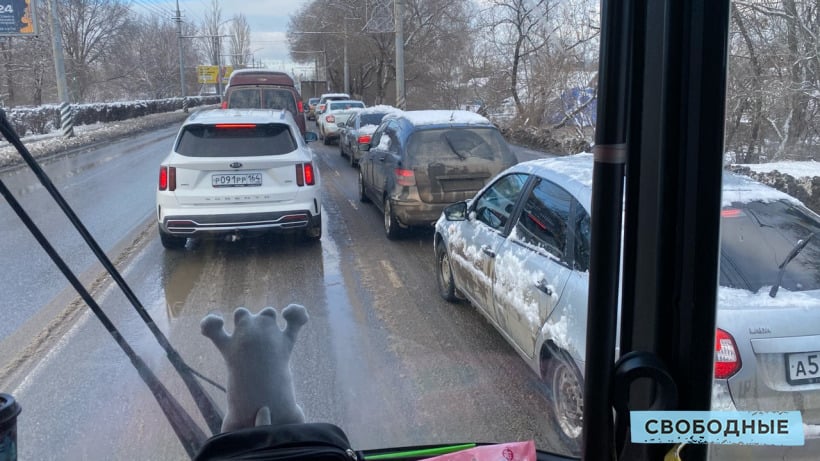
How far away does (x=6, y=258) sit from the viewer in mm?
6109

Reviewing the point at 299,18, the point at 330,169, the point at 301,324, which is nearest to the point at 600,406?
the point at 301,324

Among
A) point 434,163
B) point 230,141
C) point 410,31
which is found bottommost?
point 434,163

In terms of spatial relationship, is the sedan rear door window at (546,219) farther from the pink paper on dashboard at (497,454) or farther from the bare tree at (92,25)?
the bare tree at (92,25)

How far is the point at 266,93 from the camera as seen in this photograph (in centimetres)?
1677

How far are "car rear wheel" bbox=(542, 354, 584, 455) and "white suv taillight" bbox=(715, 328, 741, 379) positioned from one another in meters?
1.00

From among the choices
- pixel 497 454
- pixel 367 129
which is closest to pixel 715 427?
pixel 497 454

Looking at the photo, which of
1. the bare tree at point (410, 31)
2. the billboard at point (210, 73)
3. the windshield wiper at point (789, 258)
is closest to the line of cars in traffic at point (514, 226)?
the windshield wiper at point (789, 258)

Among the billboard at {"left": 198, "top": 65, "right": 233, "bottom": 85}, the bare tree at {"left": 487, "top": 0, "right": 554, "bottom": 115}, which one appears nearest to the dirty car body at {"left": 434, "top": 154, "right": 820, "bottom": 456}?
the bare tree at {"left": 487, "top": 0, "right": 554, "bottom": 115}

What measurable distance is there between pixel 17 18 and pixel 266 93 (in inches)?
553

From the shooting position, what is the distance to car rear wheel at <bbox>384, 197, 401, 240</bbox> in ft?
25.5

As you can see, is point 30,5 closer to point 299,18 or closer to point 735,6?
point 299,18

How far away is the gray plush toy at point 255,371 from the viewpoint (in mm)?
1990

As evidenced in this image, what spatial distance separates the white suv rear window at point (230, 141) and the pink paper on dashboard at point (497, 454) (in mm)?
5080

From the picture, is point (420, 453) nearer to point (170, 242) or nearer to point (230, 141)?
point (230, 141)
